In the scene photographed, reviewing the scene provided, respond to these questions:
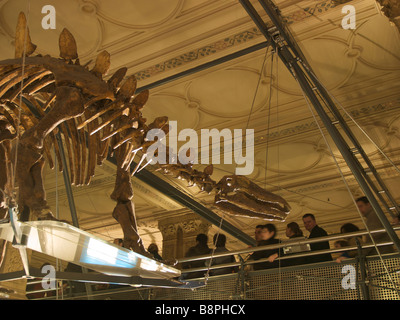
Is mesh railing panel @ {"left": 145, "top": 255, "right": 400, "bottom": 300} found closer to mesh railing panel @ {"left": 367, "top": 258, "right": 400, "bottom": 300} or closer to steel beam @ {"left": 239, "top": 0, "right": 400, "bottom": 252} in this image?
mesh railing panel @ {"left": 367, "top": 258, "right": 400, "bottom": 300}

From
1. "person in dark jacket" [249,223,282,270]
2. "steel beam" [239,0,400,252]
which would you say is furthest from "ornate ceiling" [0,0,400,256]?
"person in dark jacket" [249,223,282,270]

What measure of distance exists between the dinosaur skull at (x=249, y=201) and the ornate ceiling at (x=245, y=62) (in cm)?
153

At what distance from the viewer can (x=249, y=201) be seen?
3.26 meters

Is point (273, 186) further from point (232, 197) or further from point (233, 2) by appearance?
point (232, 197)

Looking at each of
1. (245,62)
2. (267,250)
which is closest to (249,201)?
(267,250)

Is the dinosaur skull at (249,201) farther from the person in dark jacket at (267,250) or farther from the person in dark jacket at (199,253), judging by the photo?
the person in dark jacket at (199,253)

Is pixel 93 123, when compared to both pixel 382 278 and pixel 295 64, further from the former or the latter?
pixel 382 278

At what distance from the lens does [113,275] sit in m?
2.50

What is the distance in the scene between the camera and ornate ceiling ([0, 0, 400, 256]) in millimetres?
5668

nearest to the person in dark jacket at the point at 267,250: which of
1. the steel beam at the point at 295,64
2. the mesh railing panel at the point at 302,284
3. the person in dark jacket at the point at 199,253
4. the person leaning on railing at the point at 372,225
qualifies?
the mesh railing panel at the point at 302,284

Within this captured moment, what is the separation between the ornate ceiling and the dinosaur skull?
5.01 feet

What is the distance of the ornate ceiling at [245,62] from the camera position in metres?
5.67

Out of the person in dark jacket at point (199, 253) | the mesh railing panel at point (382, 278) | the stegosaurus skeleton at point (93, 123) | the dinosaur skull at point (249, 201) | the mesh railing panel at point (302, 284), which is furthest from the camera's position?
the person in dark jacket at point (199, 253)

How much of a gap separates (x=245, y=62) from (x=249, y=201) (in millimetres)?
3843
